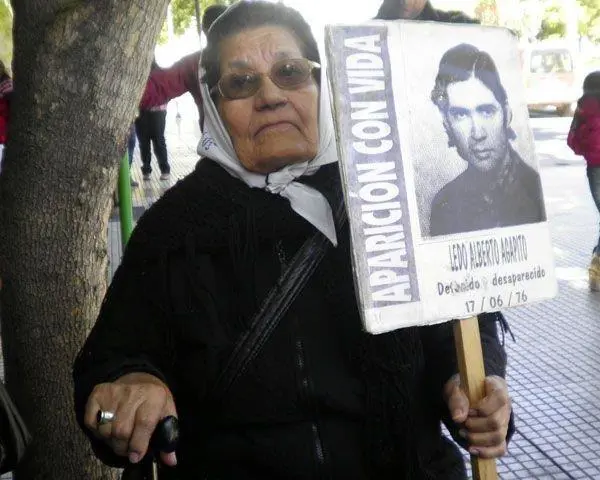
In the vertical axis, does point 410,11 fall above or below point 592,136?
above

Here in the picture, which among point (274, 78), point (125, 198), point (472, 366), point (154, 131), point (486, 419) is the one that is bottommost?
point (486, 419)

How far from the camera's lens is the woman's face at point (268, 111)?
2023mm

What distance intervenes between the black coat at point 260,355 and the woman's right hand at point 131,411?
53 millimetres

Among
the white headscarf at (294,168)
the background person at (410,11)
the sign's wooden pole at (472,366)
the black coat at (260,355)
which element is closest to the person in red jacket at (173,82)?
the background person at (410,11)

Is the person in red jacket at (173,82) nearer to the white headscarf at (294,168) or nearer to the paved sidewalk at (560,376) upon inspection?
the paved sidewalk at (560,376)

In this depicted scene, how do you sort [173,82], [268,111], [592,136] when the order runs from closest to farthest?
[268,111]
[173,82]
[592,136]

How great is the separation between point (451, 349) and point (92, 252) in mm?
1486

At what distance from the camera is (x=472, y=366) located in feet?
6.05

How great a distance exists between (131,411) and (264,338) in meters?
0.33

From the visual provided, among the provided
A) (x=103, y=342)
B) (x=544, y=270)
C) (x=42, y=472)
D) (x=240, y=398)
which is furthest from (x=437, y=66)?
(x=42, y=472)

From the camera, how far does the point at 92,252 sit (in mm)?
3061

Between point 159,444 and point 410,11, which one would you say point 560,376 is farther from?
point 159,444

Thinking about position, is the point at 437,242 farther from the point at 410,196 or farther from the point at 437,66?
the point at 437,66

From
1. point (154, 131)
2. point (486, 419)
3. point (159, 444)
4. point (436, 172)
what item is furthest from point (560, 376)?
point (154, 131)
